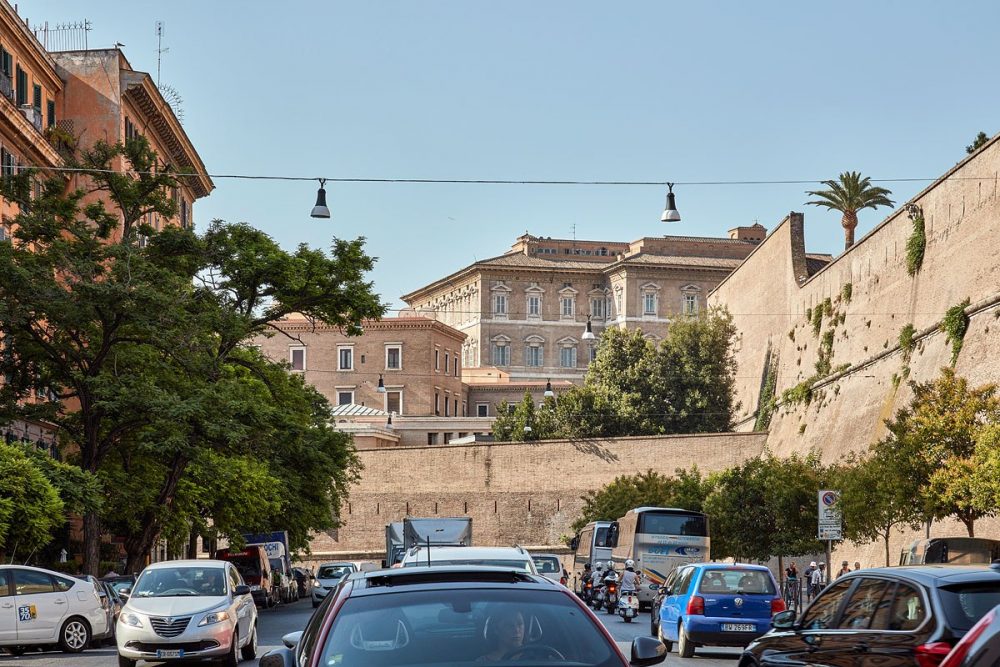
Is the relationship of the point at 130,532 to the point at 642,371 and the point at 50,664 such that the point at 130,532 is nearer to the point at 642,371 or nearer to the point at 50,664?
the point at 50,664

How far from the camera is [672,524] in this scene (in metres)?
48.1

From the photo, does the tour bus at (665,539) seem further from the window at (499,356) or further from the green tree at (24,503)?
the window at (499,356)

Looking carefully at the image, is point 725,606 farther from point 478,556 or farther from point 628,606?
point 628,606

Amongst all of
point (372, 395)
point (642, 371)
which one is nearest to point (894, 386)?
point (642, 371)

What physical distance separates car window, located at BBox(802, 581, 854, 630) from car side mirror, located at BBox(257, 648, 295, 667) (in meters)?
4.28

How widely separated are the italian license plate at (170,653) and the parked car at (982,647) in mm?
16195

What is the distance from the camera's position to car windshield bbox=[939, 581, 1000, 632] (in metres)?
9.74

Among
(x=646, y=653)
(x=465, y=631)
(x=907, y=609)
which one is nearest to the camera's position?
(x=465, y=631)

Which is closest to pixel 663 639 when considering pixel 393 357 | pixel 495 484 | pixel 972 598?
pixel 972 598

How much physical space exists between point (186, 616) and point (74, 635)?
5353 mm

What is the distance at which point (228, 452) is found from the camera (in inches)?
1575

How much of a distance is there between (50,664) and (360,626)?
639 inches

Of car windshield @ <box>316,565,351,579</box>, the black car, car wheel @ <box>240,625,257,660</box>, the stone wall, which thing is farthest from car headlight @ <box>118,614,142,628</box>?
the stone wall

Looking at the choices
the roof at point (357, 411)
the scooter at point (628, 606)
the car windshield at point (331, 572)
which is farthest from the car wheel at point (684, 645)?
the roof at point (357, 411)
